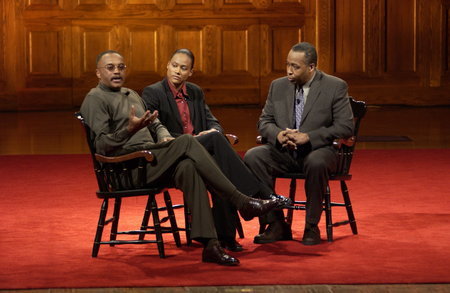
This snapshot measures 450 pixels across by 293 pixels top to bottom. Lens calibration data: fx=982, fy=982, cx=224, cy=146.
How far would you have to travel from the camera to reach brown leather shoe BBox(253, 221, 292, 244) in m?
4.91

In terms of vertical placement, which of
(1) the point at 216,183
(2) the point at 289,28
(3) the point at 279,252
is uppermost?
(2) the point at 289,28

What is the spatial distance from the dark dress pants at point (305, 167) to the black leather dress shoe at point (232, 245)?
289 millimetres

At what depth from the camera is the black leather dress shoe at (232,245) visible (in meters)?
4.73

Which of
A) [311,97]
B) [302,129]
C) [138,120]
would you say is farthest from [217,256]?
[311,97]

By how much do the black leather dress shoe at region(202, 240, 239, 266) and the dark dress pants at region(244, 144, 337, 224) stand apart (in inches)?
23.0

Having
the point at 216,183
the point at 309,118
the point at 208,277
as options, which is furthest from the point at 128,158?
the point at 309,118

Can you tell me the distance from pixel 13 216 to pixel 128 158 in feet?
4.44

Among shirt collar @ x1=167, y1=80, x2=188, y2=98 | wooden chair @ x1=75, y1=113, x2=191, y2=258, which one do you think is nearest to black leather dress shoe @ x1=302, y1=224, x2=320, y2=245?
wooden chair @ x1=75, y1=113, x2=191, y2=258

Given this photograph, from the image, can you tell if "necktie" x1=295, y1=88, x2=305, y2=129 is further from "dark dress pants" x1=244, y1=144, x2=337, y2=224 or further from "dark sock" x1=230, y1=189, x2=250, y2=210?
"dark sock" x1=230, y1=189, x2=250, y2=210

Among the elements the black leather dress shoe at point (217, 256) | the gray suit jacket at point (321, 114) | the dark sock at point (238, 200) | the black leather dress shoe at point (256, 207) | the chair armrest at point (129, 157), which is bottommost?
the black leather dress shoe at point (217, 256)

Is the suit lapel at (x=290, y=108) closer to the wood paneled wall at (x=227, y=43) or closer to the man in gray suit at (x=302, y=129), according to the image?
the man in gray suit at (x=302, y=129)

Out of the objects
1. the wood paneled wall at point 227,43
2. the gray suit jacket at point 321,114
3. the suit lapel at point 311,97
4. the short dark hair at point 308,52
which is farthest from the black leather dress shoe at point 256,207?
the wood paneled wall at point 227,43

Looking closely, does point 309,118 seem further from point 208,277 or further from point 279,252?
point 208,277

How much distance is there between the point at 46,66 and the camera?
12047 mm
